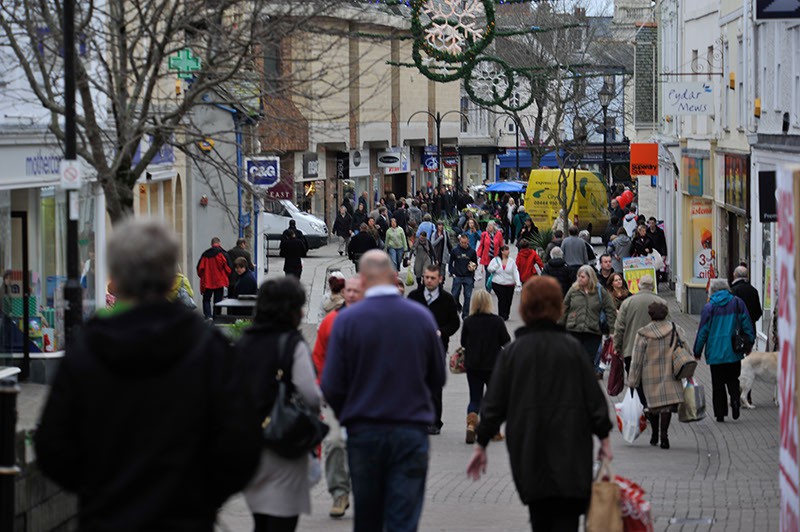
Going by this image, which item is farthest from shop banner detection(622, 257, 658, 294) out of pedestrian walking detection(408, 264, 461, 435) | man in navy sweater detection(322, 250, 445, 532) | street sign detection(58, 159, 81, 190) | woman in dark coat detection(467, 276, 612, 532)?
man in navy sweater detection(322, 250, 445, 532)

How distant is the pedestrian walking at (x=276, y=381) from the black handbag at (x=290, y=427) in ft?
0.13

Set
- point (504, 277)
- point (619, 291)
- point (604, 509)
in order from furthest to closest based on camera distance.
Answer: point (504, 277)
point (619, 291)
point (604, 509)

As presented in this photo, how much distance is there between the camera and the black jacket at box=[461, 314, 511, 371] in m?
14.4

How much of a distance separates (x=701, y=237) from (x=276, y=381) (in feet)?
88.9

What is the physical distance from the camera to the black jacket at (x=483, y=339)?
1438 cm

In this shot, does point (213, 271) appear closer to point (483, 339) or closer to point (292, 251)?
point (292, 251)

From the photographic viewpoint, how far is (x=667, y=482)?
12703 mm

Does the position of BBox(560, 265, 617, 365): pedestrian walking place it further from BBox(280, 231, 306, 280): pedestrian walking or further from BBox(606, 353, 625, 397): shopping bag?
BBox(280, 231, 306, 280): pedestrian walking

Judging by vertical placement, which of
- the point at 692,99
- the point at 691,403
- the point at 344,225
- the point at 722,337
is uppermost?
Result: the point at 692,99

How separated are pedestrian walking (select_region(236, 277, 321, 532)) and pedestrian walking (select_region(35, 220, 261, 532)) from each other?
2.59 metres

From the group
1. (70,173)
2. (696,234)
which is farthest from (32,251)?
(696,234)

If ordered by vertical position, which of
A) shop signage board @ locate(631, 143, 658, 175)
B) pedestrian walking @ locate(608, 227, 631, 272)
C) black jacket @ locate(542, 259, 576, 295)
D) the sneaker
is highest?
shop signage board @ locate(631, 143, 658, 175)

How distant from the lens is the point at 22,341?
734 inches

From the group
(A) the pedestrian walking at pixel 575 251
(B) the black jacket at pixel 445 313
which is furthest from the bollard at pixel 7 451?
(A) the pedestrian walking at pixel 575 251
